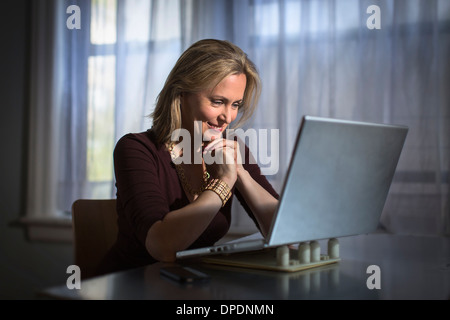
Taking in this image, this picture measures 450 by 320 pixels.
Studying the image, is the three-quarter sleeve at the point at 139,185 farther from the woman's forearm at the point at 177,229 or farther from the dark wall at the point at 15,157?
the dark wall at the point at 15,157

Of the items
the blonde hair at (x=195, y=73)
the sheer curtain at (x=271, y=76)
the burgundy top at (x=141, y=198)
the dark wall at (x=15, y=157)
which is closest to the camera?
the burgundy top at (x=141, y=198)

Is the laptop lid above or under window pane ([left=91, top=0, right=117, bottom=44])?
under

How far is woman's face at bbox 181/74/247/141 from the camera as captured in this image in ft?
4.58

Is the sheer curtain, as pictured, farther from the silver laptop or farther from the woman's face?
the silver laptop

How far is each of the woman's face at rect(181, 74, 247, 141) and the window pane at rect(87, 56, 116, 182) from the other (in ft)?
4.58

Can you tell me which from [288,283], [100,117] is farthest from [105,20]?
[288,283]

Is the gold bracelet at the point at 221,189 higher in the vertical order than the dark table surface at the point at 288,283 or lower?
higher

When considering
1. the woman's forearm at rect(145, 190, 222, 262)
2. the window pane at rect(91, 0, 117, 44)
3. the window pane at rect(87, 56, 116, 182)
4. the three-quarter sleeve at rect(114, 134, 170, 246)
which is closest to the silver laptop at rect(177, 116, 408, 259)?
the woman's forearm at rect(145, 190, 222, 262)

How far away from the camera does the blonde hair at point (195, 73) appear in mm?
1388

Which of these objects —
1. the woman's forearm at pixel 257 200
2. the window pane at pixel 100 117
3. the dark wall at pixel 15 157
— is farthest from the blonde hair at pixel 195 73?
the dark wall at pixel 15 157

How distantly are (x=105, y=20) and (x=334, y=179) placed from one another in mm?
2336

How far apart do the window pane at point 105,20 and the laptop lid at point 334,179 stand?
7.24 ft
